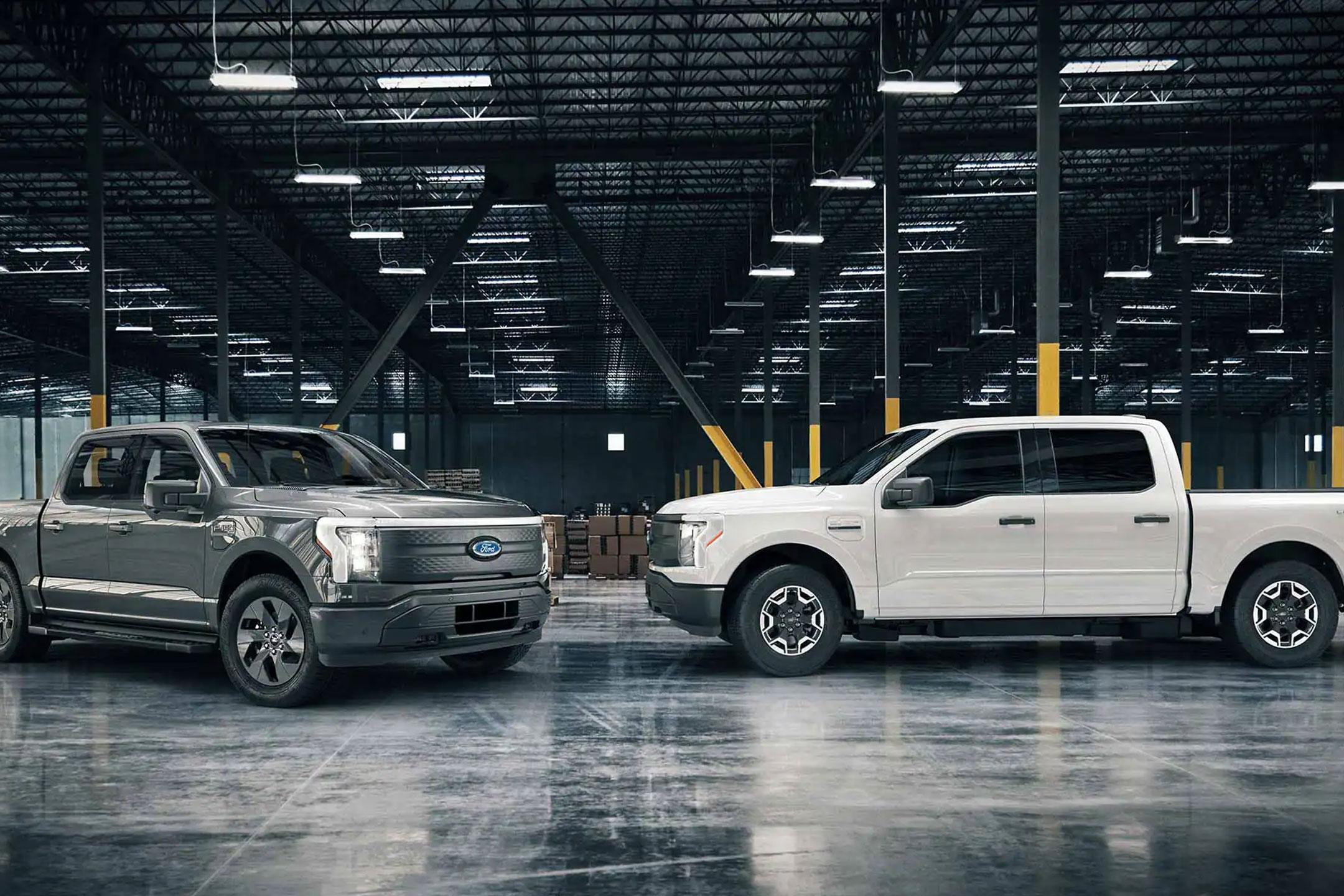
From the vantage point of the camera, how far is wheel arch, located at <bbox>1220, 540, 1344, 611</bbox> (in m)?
10.2

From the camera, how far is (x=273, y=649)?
8438mm

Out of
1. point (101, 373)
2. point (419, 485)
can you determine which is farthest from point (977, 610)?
point (101, 373)

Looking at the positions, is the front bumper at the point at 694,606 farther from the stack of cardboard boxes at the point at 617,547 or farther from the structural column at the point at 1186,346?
the structural column at the point at 1186,346

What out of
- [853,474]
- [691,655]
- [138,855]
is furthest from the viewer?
[691,655]

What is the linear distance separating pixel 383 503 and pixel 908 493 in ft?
13.4

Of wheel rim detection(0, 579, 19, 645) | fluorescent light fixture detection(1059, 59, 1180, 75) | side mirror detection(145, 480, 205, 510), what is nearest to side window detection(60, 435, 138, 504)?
side mirror detection(145, 480, 205, 510)

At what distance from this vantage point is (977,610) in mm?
9820

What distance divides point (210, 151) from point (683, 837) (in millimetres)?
28374

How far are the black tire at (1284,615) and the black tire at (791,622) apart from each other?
3435 millimetres

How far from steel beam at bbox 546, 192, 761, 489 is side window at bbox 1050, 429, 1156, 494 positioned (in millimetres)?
19437

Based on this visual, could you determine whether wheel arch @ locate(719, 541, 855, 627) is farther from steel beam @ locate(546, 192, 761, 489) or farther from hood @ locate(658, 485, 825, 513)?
steel beam @ locate(546, 192, 761, 489)

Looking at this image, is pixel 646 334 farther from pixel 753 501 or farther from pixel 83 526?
pixel 83 526

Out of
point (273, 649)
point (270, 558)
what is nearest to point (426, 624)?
point (273, 649)

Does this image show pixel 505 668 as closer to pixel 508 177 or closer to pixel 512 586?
pixel 512 586
